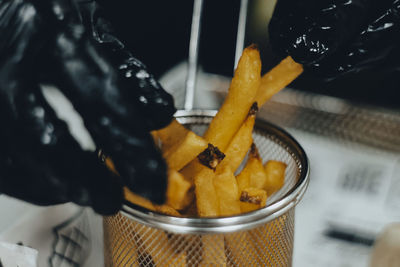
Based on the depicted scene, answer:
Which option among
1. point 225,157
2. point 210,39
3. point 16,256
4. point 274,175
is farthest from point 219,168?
point 210,39

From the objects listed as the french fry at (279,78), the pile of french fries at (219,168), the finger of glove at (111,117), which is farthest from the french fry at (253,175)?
the finger of glove at (111,117)

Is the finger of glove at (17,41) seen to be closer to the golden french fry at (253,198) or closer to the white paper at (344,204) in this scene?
the golden french fry at (253,198)

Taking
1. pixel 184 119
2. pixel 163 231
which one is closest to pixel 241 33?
pixel 184 119

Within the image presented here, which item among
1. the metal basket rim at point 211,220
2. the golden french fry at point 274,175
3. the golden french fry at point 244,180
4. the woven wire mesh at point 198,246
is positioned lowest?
the woven wire mesh at point 198,246

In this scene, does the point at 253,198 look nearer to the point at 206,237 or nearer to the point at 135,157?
the point at 206,237

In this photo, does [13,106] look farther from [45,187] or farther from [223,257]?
[223,257]

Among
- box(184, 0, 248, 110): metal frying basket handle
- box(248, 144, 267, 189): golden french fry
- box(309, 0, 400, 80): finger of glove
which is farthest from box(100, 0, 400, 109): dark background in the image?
box(248, 144, 267, 189): golden french fry

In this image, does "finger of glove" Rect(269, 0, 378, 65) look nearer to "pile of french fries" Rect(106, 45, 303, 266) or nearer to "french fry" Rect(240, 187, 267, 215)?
"pile of french fries" Rect(106, 45, 303, 266)

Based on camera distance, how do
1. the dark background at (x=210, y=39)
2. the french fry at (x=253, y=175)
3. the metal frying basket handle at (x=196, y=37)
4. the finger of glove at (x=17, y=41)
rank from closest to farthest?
the finger of glove at (x=17, y=41)
the french fry at (x=253, y=175)
the metal frying basket handle at (x=196, y=37)
the dark background at (x=210, y=39)
